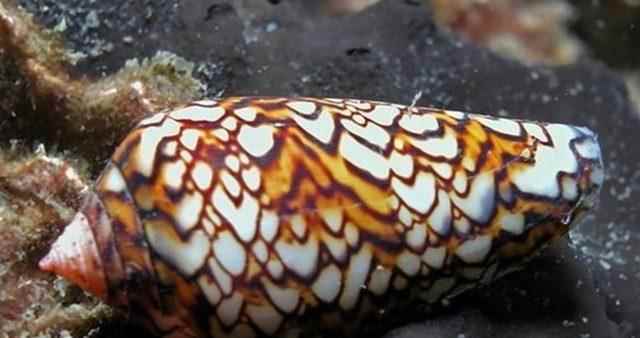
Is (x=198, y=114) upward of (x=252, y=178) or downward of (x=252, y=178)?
upward

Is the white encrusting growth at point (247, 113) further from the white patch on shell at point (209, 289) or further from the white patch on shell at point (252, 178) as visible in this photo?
the white patch on shell at point (209, 289)

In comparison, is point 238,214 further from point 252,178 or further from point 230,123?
point 230,123

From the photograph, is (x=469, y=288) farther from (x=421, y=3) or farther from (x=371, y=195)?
(x=421, y=3)

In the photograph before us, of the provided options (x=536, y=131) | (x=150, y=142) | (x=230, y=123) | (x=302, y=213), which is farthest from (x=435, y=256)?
(x=150, y=142)

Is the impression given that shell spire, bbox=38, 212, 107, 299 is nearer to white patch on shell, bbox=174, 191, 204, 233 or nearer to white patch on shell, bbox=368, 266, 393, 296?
white patch on shell, bbox=174, 191, 204, 233

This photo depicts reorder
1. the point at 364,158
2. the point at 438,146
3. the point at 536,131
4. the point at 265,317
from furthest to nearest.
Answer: the point at 536,131, the point at 438,146, the point at 364,158, the point at 265,317

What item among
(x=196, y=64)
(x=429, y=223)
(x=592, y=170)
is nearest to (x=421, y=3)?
(x=196, y=64)
